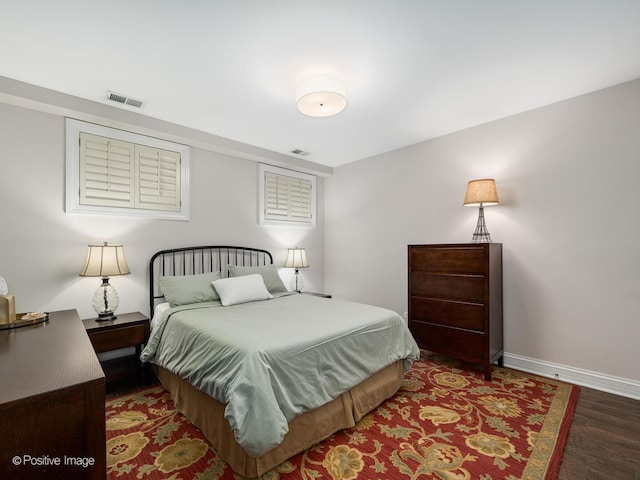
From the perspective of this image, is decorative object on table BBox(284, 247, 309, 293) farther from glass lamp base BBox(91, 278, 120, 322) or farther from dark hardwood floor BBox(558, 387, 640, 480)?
dark hardwood floor BBox(558, 387, 640, 480)

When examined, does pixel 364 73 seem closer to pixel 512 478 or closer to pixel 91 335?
pixel 512 478

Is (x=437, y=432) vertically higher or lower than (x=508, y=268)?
lower

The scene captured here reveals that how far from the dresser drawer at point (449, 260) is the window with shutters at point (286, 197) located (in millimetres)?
2008

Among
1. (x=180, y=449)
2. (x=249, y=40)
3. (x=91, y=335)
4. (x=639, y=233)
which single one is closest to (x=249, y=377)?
(x=180, y=449)

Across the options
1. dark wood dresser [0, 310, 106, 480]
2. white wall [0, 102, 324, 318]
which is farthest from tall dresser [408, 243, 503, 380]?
dark wood dresser [0, 310, 106, 480]

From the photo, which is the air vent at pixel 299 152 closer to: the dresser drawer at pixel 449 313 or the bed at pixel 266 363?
the bed at pixel 266 363

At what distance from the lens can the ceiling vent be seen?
266 centimetres

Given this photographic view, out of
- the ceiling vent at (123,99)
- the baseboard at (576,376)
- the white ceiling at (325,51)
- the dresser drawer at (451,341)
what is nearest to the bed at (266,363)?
the dresser drawer at (451,341)

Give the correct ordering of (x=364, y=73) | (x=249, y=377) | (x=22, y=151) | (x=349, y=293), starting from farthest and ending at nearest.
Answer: (x=349, y=293) < (x=22, y=151) < (x=364, y=73) < (x=249, y=377)

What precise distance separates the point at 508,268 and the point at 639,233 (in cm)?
101

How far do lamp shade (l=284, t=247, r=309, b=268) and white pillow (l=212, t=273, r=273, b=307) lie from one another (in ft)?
3.32

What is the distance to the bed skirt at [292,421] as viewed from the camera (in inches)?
65.6

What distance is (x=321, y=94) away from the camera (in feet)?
7.64

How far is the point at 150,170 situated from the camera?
325cm
